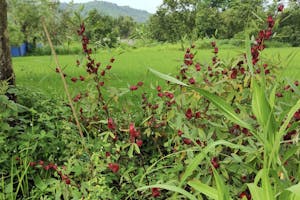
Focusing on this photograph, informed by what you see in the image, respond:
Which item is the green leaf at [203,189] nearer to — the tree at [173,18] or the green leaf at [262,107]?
the green leaf at [262,107]

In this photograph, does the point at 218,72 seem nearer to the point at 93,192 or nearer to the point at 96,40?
the point at 96,40

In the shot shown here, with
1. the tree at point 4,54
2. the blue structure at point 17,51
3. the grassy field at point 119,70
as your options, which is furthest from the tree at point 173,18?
the tree at point 4,54

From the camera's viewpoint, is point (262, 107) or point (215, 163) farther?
point (215, 163)

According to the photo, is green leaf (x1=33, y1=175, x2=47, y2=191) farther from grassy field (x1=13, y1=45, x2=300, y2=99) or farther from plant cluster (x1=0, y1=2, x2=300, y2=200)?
grassy field (x1=13, y1=45, x2=300, y2=99)

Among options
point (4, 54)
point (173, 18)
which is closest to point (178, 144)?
point (4, 54)

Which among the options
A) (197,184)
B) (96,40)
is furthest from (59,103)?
(197,184)

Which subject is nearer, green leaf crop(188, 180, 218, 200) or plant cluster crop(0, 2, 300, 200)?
green leaf crop(188, 180, 218, 200)

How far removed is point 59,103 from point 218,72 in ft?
4.64

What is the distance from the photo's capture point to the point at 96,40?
2.54 m

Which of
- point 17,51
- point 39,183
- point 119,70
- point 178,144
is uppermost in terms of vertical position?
point 178,144

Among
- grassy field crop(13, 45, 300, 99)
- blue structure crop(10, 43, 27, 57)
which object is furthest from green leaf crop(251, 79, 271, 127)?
blue structure crop(10, 43, 27, 57)

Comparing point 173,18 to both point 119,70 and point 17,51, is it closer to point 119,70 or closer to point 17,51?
point 17,51

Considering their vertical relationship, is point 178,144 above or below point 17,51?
above

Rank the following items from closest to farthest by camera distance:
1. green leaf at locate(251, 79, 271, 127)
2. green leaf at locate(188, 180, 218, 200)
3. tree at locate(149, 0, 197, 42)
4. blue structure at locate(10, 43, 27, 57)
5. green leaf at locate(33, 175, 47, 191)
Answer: green leaf at locate(251, 79, 271, 127) < green leaf at locate(188, 180, 218, 200) < green leaf at locate(33, 175, 47, 191) < blue structure at locate(10, 43, 27, 57) < tree at locate(149, 0, 197, 42)
